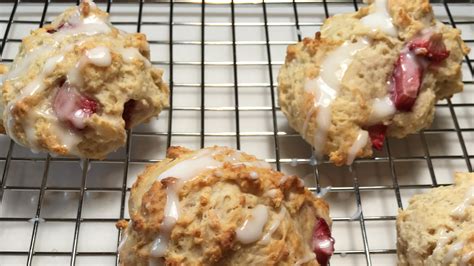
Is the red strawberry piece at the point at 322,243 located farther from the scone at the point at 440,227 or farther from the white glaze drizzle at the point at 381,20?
the white glaze drizzle at the point at 381,20

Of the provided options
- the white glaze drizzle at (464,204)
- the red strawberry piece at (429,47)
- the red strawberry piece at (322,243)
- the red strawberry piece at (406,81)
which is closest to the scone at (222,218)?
the red strawberry piece at (322,243)

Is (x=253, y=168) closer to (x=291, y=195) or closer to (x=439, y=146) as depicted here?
(x=291, y=195)

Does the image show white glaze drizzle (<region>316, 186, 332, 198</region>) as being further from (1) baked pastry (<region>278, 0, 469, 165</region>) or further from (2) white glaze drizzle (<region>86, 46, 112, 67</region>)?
(2) white glaze drizzle (<region>86, 46, 112, 67</region>)

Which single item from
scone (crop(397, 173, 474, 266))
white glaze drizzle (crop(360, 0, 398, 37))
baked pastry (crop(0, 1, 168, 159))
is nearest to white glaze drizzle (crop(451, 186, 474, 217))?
scone (crop(397, 173, 474, 266))

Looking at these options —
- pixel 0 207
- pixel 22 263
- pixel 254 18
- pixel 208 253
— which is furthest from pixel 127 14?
Answer: pixel 208 253

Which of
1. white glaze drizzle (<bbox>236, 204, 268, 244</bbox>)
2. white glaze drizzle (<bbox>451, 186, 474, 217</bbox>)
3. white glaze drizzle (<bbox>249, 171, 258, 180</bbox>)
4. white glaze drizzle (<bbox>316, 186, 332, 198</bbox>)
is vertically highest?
white glaze drizzle (<bbox>316, 186, 332, 198</bbox>)

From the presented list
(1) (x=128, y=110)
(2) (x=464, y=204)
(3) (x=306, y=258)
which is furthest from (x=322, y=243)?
(1) (x=128, y=110)

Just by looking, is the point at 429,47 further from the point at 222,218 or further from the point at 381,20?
the point at 222,218
